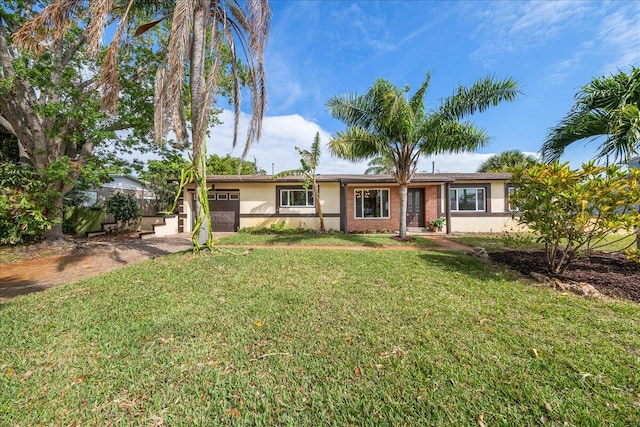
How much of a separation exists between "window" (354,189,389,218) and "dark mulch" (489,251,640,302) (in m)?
7.30

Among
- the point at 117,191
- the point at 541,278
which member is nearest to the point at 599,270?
the point at 541,278

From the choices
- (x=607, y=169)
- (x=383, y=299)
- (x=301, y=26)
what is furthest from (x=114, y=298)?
(x=301, y=26)

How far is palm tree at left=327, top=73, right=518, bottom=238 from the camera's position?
869 centimetres

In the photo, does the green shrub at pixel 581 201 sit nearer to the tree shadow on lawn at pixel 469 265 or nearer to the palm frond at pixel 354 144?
the tree shadow on lawn at pixel 469 265

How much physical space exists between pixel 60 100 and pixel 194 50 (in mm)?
6404

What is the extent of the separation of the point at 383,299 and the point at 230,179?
1177 centimetres

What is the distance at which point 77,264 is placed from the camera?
7.16 meters

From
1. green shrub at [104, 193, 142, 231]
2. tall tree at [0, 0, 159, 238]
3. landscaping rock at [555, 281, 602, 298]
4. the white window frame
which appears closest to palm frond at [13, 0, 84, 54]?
tall tree at [0, 0, 159, 238]

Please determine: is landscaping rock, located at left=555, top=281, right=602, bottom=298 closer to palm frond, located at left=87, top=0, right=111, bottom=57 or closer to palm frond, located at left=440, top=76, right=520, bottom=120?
palm frond, located at left=440, top=76, right=520, bottom=120

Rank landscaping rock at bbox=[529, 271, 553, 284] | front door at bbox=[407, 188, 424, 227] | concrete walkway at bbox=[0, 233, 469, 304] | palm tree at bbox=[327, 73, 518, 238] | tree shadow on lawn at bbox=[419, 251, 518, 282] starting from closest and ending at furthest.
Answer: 1. landscaping rock at bbox=[529, 271, 553, 284]
2. concrete walkway at bbox=[0, 233, 469, 304]
3. tree shadow on lawn at bbox=[419, 251, 518, 282]
4. palm tree at bbox=[327, 73, 518, 238]
5. front door at bbox=[407, 188, 424, 227]

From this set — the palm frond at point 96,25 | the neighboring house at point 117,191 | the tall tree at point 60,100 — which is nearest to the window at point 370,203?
the tall tree at point 60,100

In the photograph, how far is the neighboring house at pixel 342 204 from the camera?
14.0m

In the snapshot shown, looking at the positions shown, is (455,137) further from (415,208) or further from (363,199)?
(415,208)

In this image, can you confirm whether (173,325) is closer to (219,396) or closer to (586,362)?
(219,396)
